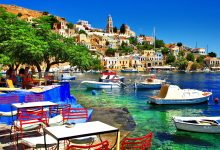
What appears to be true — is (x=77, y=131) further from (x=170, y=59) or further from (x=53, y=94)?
(x=170, y=59)

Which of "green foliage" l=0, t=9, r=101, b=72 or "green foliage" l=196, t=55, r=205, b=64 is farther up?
"green foliage" l=196, t=55, r=205, b=64

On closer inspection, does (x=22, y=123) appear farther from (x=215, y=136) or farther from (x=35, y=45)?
(x=35, y=45)

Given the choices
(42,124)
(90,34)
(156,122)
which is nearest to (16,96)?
(42,124)

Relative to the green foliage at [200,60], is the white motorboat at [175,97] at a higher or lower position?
lower

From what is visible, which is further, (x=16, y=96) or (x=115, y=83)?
(x=115, y=83)

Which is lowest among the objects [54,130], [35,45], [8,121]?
[8,121]

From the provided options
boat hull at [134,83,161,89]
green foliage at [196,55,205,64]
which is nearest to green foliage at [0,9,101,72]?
boat hull at [134,83,161,89]

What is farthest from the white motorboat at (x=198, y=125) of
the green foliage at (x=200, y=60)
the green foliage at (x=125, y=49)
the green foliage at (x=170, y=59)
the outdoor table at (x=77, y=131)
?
the green foliage at (x=200, y=60)

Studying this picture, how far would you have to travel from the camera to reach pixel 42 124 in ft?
31.3

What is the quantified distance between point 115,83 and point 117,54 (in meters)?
119

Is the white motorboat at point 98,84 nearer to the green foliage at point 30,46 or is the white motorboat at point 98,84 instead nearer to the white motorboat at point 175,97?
the green foliage at point 30,46

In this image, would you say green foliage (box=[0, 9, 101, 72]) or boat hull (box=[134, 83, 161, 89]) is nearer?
green foliage (box=[0, 9, 101, 72])

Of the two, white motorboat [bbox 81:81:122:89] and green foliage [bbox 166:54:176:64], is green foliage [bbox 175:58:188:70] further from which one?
white motorboat [bbox 81:81:122:89]

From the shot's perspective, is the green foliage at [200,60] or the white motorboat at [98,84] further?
the green foliage at [200,60]
